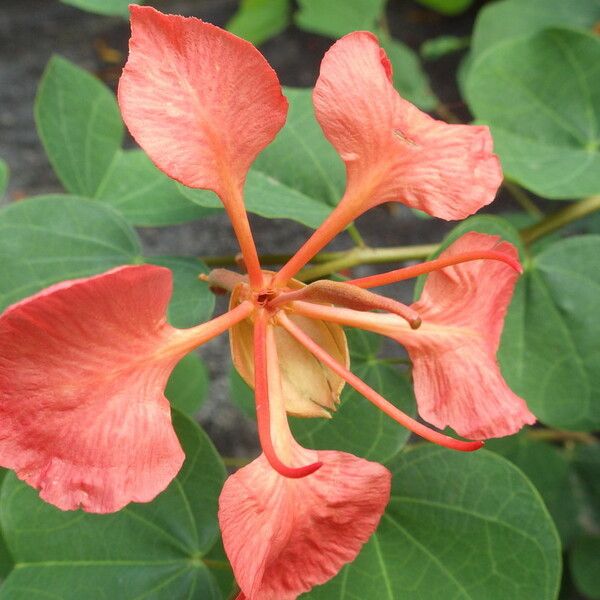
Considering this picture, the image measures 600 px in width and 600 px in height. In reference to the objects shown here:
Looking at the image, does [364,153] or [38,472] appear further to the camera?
[364,153]

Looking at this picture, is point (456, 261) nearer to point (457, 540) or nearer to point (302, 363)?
point (302, 363)

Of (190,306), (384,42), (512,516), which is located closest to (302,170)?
(190,306)

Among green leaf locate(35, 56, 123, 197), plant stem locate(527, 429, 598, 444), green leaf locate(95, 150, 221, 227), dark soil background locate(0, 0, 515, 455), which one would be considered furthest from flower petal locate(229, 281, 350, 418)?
dark soil background locate(0, 0, 515, 455)

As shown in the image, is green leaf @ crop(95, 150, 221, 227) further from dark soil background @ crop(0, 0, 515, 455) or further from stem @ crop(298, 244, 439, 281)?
dark soil background @ crop(0, 0, 515, 455)

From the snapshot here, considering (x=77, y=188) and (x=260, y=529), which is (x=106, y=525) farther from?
(x=77, y=188)

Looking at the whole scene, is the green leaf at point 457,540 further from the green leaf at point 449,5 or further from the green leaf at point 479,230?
the green leaf at point 449,5

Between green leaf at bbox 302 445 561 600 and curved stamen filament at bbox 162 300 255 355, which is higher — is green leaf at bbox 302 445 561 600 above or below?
below

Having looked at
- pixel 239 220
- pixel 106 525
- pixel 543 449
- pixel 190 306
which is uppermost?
pixel 239 220
